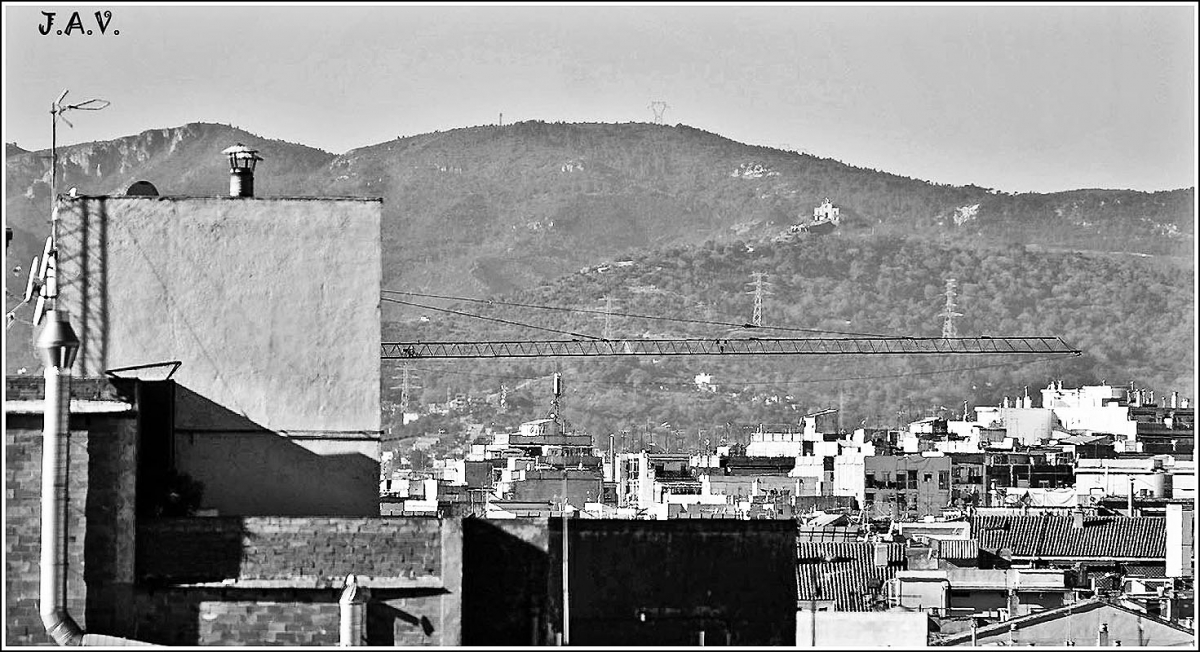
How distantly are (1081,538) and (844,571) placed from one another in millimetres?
20119

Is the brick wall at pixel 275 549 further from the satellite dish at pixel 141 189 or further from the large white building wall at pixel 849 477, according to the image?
the large white building wall at pixel 849 477

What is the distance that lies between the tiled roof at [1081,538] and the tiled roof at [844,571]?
30.3 ft

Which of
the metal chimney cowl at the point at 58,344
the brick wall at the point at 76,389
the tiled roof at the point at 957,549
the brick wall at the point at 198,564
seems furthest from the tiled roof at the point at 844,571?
the metal chimney cowl at the point at 58,344

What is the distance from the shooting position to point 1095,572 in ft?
277

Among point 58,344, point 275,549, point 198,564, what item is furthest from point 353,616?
point 58,344

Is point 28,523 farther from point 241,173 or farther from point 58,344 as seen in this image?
point 241,173

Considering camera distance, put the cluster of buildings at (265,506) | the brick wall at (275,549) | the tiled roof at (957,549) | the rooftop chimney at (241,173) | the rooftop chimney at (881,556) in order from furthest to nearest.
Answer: the tiled roof at (957,549)
the rooftop chimney at (881,556)
the rooftop chimney at (241,173)
the brick wall at (275,549)
the cluster of buildings at (265,506)

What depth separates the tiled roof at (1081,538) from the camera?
298 ft

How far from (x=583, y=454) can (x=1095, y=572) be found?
103m

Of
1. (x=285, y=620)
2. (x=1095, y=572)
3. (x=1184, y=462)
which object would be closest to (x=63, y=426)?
(x=285, y=620)

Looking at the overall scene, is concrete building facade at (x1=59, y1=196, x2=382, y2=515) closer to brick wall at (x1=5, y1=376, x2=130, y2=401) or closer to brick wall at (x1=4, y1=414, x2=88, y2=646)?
brick wall at (x1=5, y1=376, x2=130, y2=401)

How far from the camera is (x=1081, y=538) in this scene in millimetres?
93125

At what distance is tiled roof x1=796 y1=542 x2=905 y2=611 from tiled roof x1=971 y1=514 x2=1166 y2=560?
925 cm

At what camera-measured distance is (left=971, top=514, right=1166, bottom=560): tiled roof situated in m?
90.7
